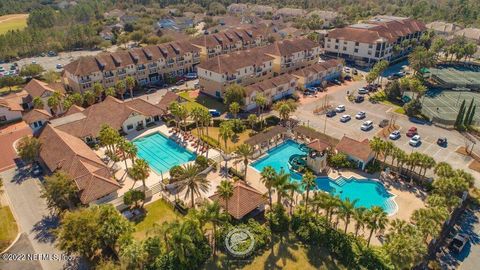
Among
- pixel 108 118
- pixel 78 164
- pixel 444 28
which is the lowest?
pixel 108 118

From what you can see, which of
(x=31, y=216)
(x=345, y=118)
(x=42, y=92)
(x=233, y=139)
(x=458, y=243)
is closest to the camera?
(x=458, y=243)

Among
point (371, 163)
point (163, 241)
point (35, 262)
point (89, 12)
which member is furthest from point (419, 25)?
point (89, 12)

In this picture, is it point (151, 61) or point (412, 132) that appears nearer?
point (412, 132)

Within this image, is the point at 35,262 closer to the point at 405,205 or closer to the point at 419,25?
the point at 405,205

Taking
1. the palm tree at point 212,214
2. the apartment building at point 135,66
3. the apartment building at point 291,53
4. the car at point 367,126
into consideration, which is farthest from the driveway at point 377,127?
the apartment building at point 135,66

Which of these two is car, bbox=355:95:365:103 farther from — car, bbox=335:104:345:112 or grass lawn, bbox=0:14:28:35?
grass lawn, bbox=0:14:28:35

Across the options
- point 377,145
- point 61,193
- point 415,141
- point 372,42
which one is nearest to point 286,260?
point 377,145

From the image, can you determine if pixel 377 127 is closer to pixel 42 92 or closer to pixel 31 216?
pixel 31 216
